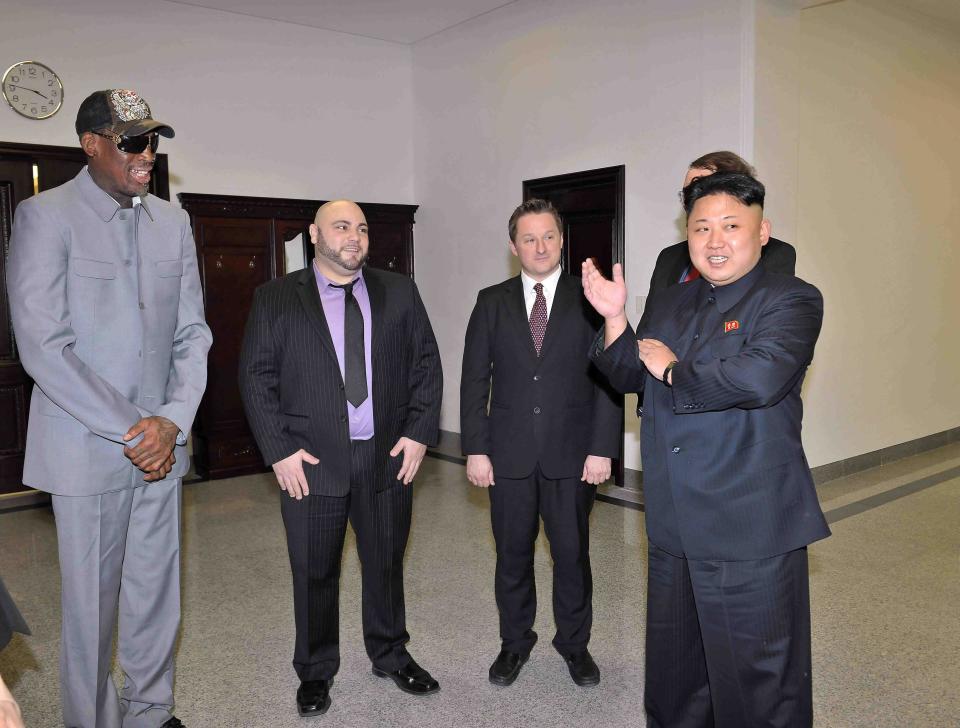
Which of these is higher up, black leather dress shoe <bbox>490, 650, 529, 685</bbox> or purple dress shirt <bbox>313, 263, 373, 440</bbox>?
purple dress shirt <bbox>313, 263, 373, 440</bbox>

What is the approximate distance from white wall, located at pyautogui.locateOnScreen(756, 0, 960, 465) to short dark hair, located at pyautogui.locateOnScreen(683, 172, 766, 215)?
3.56m

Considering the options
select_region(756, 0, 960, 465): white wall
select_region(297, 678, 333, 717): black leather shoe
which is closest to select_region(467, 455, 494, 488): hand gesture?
select_region(297, 678, 333, 717): black leather shoe

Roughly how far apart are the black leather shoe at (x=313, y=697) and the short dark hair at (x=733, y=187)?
215 cm

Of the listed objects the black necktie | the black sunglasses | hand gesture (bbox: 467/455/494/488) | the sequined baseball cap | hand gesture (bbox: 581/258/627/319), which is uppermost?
the sequined baseball cap

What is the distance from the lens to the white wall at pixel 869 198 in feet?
18.1

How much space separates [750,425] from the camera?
198 cm

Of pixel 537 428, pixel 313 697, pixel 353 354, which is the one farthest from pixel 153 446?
pixel 537 428

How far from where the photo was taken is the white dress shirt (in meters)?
3.03

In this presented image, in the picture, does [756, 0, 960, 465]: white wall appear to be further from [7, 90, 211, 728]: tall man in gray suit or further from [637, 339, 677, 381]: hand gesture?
[7, 90, 211, 728]: tall man in gray suit

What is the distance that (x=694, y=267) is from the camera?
275 centimetres

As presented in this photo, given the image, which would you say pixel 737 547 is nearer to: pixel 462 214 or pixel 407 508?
pixel 407 508

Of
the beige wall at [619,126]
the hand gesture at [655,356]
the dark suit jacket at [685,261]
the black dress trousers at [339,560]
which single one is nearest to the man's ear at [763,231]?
the hand gesture at [655,356]

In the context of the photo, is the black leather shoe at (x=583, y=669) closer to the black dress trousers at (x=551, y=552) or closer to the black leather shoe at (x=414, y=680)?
the black dress trousers at (x=551, y=552)

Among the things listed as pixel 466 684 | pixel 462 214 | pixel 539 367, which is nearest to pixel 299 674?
pixel 466 684
